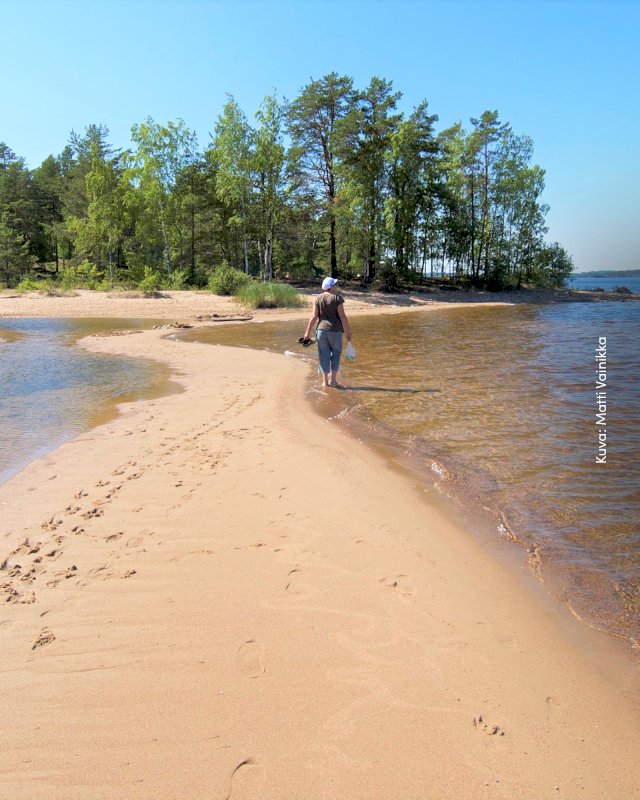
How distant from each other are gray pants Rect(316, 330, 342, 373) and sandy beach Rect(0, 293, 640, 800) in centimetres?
475

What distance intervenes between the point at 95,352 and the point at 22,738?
13035mm

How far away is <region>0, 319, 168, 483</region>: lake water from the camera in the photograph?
6148 millimetres

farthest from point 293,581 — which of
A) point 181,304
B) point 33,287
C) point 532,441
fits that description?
point 33,287

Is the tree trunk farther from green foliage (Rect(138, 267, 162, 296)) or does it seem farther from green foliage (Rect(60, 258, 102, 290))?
green foliage (Rect(60, 258, 102, 290))

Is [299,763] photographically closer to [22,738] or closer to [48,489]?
[22,738]

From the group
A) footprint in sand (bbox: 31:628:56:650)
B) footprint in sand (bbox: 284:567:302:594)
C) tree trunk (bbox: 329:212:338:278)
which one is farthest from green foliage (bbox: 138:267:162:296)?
footprint in sand (bbox: 31:628:56:650)

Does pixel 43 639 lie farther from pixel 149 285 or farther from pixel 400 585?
pixel 149 285

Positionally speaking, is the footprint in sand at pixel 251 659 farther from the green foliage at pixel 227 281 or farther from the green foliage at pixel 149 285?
the green foliage at pixel 149 285

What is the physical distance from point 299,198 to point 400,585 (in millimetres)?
36482

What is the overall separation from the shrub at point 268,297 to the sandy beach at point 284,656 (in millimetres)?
22832

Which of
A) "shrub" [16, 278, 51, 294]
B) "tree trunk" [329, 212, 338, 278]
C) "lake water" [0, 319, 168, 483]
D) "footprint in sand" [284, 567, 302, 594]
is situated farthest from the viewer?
"tree trunk" [329, 212, 338, 278]

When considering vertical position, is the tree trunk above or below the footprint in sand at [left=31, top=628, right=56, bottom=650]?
above

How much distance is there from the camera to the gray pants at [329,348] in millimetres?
9078

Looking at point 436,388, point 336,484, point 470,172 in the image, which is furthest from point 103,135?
point 336,484
